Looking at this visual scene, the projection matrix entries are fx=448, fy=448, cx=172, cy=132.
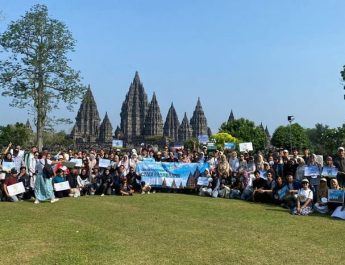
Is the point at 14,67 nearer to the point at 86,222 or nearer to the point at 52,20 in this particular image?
the point at 52,20

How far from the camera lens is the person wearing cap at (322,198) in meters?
15.2

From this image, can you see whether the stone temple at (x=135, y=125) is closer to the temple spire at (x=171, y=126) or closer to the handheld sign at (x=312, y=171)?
the temple spire at (x=171, y=126)

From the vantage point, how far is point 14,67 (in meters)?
35.0

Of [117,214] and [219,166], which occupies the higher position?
[219,166]

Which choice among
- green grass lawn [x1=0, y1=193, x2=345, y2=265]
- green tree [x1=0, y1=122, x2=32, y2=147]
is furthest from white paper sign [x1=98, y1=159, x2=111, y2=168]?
green tree [x1=0, y1=122, x2=32, y2=147]

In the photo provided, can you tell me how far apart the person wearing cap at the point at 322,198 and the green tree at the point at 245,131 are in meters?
82.3

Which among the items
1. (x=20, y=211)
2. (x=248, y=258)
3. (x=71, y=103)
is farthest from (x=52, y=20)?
(x=248, y=258)

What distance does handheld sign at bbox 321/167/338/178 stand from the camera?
16344mm

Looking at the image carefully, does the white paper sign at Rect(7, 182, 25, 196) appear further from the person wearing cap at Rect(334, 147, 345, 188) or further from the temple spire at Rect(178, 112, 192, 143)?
the temple spire at Rect(178, 112, 192, 143)

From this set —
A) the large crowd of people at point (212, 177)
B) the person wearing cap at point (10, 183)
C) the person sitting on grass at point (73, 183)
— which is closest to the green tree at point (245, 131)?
the large crowd of people at point (212, 177)

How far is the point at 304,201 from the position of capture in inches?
605

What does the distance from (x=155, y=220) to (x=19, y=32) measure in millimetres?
26944

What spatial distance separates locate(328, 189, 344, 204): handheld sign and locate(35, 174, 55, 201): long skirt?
1037 cm

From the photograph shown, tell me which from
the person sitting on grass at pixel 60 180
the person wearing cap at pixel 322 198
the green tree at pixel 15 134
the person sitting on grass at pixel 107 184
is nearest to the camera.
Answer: the person wearing cap at pixel 322 198
